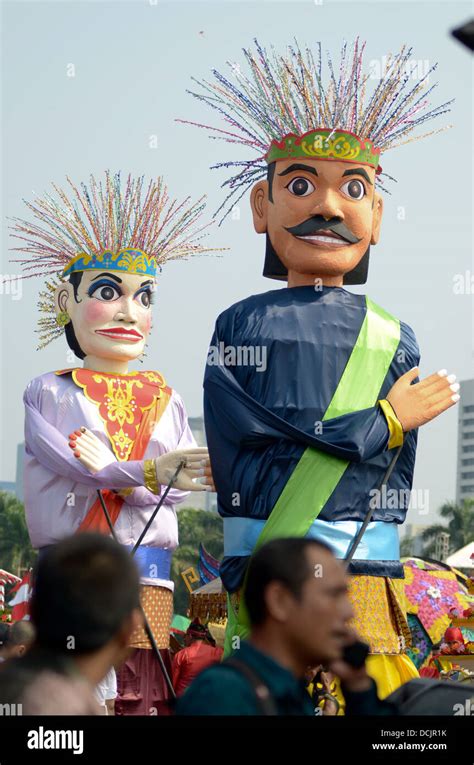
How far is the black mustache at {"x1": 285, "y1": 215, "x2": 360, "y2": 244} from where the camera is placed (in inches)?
261

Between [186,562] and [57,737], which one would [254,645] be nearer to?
[57,737]

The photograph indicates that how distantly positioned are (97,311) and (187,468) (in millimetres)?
1140

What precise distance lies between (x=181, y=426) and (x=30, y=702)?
530 centimetres

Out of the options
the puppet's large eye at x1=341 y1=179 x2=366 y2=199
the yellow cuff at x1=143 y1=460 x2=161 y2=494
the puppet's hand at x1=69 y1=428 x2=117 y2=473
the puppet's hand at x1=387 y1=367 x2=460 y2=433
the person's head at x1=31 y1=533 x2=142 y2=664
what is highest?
the puppet's large eye at x1=341 y1=179 x2=366 y2=199

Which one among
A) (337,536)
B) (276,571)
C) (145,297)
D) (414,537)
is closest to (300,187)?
(337,536)

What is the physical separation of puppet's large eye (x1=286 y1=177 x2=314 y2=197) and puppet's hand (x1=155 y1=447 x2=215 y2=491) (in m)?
1.53

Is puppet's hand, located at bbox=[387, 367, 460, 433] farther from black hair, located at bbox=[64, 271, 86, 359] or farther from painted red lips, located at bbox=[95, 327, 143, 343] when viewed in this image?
black hair, located at bbox=[64, 271, 86, 359]

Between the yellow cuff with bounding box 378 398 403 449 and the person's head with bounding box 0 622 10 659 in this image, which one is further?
the person's head with bounding box 0 622 10 659

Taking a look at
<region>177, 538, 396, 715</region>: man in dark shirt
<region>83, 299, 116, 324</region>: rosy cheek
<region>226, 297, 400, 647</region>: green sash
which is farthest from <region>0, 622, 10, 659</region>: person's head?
<region>177, 538, 396, 715</region>: man in dark shirt

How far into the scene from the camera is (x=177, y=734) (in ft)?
12.6

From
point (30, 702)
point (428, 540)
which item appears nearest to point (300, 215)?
point (30, 702)

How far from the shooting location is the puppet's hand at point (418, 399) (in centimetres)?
640

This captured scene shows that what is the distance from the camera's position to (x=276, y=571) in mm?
3225

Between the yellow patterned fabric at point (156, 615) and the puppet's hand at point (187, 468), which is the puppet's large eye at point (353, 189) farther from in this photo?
the yellow patterned fabric at point (156, 615)
